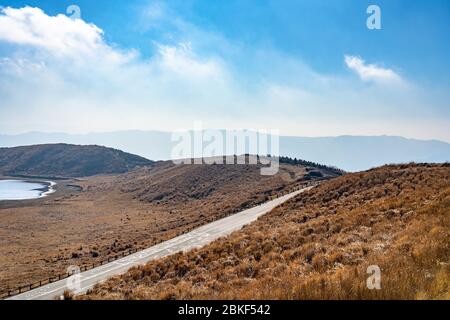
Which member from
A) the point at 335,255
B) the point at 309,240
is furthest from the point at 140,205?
the point at 335,255

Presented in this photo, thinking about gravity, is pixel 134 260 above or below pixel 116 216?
above

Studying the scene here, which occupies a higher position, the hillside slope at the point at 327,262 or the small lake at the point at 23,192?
the hillside slope at the point at 327,262

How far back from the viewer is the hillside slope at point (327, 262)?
7949 millimetres

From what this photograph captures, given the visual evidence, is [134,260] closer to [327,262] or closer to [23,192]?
[327,262]

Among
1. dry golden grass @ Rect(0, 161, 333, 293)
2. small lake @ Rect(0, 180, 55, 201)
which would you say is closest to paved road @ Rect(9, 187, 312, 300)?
dry golden grass @ Rect(0, 161, 333, 293)

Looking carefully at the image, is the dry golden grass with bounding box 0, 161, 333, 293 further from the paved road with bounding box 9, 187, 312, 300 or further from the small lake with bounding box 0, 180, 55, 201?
the small lake with bounding box 0, 180, 55, 201

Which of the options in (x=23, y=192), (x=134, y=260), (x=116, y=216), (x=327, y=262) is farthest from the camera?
(x=23, y=192)

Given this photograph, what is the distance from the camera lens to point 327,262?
12.3m

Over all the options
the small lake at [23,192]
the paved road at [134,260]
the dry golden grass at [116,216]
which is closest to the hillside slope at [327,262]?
the paved road at [134,260]

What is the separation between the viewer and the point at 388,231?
15445 millimetres

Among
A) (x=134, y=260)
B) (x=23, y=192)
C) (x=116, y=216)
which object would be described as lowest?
(x=116, y=216)

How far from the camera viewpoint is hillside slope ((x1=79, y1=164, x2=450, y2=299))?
26.1 feet

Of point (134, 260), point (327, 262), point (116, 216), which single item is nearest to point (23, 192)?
point (116, 216)

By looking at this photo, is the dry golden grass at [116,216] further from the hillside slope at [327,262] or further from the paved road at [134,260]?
the hillside slope at [327,262]
